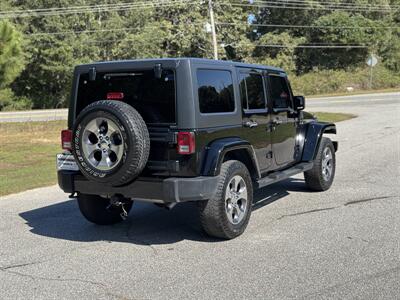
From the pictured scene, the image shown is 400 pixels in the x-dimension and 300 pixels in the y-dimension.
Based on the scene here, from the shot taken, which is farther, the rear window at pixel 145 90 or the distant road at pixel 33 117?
the distant road at pixel 33 117

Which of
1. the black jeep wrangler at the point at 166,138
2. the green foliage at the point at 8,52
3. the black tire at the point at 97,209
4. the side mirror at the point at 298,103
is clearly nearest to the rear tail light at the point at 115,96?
the black jeep wrangler at the point at 166,138

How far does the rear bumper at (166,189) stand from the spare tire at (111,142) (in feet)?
0.42

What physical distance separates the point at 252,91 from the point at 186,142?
1660 mm

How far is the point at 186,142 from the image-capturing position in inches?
207

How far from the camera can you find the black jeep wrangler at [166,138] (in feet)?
17.4

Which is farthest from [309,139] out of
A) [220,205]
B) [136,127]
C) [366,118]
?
[366,118]

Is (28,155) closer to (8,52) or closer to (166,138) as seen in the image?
(8,52)

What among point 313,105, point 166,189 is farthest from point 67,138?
point 313,105

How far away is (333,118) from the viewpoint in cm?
2281

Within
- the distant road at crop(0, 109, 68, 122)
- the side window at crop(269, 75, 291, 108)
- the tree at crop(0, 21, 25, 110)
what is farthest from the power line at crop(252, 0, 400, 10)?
the side window at crop(269, 75, 291, 108)

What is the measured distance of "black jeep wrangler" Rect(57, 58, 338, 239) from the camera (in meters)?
5.31

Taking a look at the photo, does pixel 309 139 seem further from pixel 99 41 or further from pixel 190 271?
pixel 99 41

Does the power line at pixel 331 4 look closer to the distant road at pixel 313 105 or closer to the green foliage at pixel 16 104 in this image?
the distant road at pixel 313 105

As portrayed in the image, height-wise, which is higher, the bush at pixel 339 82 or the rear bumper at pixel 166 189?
the bush at pixel 339 82
